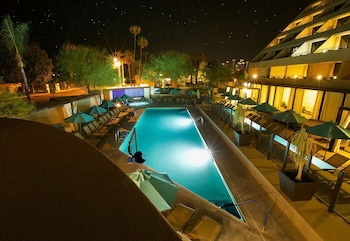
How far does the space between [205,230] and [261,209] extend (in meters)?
2.21

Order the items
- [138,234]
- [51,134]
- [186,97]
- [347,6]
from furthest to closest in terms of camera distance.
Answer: [186,97], [347,6], [51,134], [138,234]

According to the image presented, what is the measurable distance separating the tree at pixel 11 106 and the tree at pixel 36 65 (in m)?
21.8

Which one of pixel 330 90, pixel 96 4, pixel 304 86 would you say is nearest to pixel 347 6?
pixel 304 86

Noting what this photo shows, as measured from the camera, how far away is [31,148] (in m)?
1.29

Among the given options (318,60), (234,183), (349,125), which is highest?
(318,60)

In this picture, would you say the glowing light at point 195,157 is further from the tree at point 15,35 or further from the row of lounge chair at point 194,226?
the tree at point 15,35

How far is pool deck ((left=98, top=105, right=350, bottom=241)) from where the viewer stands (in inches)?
197

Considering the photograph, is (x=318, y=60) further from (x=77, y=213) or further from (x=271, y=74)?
(x=77, y=213)

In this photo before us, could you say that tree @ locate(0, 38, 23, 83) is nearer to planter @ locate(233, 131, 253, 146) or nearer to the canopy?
planter @ locate(233, 131, 253, 146)

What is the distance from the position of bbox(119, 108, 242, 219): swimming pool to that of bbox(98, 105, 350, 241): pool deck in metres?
0.60

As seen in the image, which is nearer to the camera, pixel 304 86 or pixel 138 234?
pixel 138 234

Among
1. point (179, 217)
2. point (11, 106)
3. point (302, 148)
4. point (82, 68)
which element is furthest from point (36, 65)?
point (302, 148)

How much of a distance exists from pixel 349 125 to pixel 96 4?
31.4 m

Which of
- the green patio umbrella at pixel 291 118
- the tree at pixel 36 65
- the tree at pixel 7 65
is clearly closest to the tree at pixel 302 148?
Answer: the green patio umbrella at pixel 291 118
